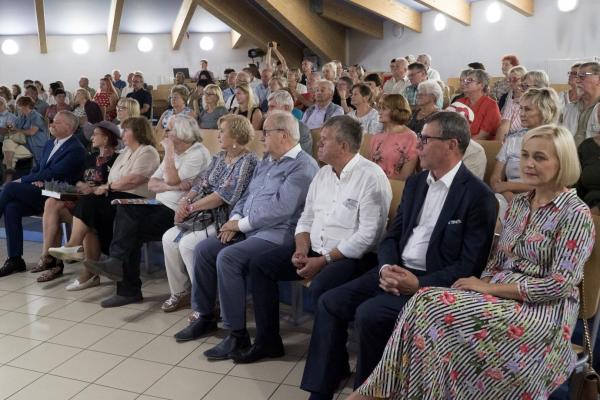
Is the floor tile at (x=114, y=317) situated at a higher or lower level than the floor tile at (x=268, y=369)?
higher

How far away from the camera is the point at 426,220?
2.36m

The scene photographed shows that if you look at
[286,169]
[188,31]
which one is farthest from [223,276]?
[188,31]

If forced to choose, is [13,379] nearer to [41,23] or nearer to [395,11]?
[395,11]

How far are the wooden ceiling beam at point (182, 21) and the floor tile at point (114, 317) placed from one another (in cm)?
884

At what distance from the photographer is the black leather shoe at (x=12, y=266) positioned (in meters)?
4.26

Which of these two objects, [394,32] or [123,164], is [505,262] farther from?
[394,32]

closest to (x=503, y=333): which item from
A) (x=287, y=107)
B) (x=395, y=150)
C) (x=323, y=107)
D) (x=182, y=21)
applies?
(x=395, y=150)

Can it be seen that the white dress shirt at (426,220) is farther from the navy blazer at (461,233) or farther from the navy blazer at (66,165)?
the navy blazer at (66,165)

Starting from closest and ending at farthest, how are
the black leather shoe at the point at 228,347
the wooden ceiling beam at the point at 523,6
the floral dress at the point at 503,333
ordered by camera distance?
the floral dress at the point at 503,333 < the black leather shoe at the point at 228,347 < the wooden ceiling beam at the point at 523,6

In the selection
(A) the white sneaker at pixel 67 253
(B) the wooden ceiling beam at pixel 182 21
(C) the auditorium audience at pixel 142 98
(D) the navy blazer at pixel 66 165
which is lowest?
(A) the white sneaker at pixel 67 253

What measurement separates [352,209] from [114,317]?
165 cm

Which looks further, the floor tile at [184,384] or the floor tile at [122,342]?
the floor tile at [122,342]

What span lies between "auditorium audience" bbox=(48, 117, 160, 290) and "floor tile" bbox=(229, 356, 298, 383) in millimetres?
1548

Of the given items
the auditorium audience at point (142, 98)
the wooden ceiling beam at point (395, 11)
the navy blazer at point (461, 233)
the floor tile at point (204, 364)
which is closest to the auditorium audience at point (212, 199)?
the floor tile at point (204, 364)
